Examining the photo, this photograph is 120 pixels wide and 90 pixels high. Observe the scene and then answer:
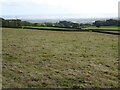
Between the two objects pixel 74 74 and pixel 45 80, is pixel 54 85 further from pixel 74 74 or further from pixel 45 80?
pixel 74 74

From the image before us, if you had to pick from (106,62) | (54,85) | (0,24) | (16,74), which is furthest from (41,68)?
(0,24)

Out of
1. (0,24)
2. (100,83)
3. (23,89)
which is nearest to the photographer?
(23,89)

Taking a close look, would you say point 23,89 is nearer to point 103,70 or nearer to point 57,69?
point 57,69

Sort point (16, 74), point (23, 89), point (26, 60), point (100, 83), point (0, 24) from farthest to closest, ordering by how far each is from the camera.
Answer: point (0, 24) < point (26, 60) < point (16, 74) < point (100, 83) < point (23, 89)

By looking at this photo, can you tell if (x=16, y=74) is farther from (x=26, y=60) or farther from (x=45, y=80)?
(x=26, y=60)

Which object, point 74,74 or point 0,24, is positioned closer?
point 74,74

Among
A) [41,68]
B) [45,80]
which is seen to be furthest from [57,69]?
[45,80]

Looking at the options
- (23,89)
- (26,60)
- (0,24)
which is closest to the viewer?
(23,89)

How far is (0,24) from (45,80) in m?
39.4

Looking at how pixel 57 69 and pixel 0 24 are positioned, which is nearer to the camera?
pixel 57 69

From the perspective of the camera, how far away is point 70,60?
373 inches

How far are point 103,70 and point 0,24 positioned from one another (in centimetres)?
3851

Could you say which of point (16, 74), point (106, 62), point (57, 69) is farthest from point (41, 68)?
point (106, 62)

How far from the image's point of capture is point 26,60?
9.04 m
